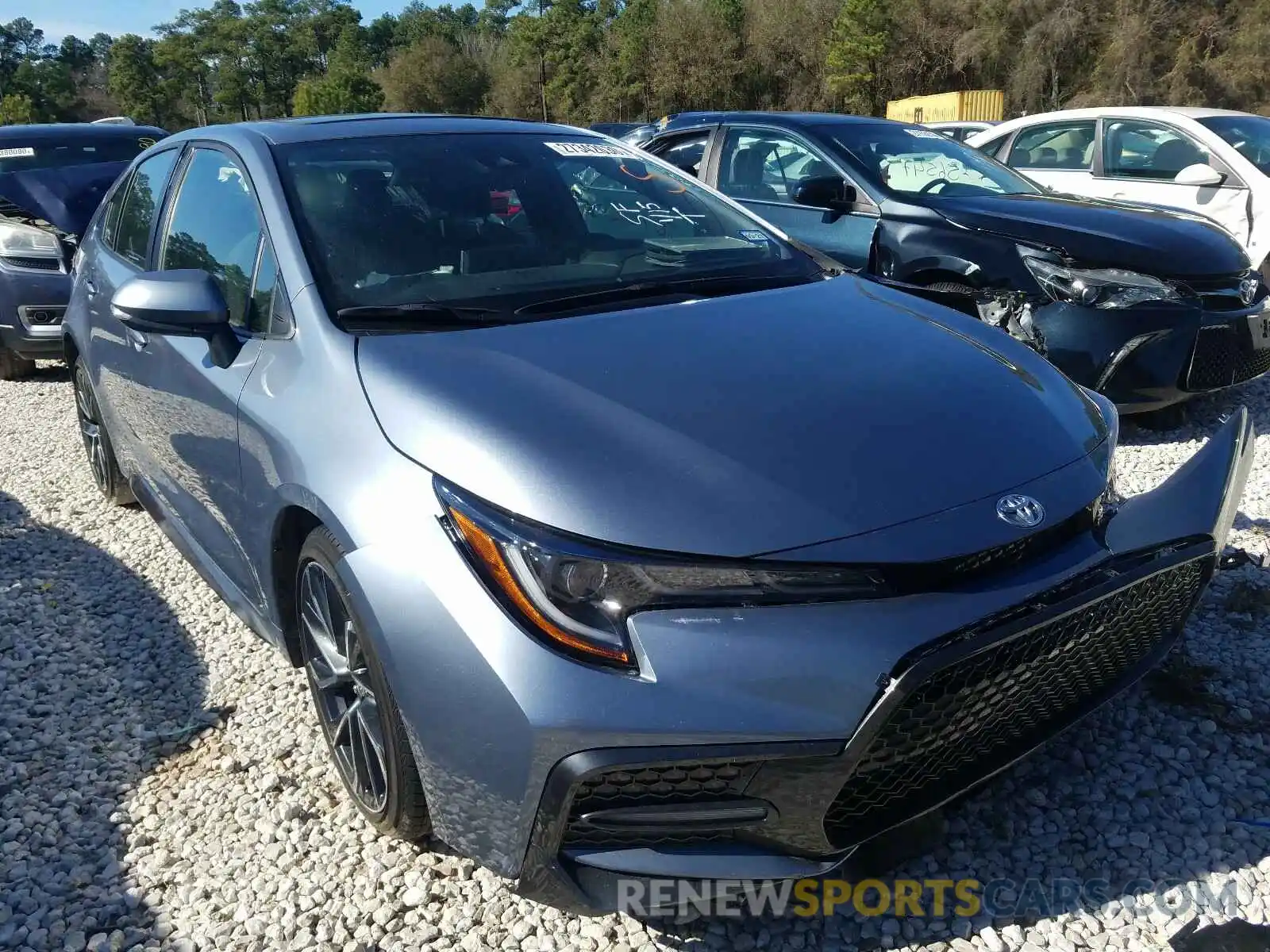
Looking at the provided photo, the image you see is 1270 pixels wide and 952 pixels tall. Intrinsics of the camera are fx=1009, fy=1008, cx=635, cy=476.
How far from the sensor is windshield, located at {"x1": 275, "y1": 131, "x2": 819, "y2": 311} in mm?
2518

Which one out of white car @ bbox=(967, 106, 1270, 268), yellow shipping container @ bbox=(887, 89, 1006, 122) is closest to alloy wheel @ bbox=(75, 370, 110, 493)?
white car @ bbox=(967, 106, 1270, 268)

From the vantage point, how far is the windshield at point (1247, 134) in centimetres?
722

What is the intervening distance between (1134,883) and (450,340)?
1841mm

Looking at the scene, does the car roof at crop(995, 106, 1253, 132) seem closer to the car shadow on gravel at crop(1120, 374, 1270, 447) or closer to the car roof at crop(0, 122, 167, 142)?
the car shadow on gravel at crop(1120, 374, 1270, 447)

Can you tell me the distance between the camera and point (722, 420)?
1991 millimetres

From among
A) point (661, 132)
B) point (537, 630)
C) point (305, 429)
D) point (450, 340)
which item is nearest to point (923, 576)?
point (537, 630)

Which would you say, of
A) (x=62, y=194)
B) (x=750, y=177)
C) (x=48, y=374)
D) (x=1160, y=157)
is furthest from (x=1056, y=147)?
(x=48, y=374)

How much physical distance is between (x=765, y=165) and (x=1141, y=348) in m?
2.46

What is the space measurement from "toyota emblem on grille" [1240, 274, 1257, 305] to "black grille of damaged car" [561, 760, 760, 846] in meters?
4.19

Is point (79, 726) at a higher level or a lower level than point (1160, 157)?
higher

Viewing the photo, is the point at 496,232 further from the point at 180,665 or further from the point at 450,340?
the point at 180,665

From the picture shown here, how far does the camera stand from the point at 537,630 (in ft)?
5.56

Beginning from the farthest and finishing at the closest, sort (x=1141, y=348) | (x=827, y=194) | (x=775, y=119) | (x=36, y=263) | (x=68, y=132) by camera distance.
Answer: (x=68, y=132), (x=36, y=263), (x=775, y=119), (x=827, y=194), (x=1141, y=348)

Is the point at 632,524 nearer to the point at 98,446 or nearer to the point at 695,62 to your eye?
the point at 98,446
